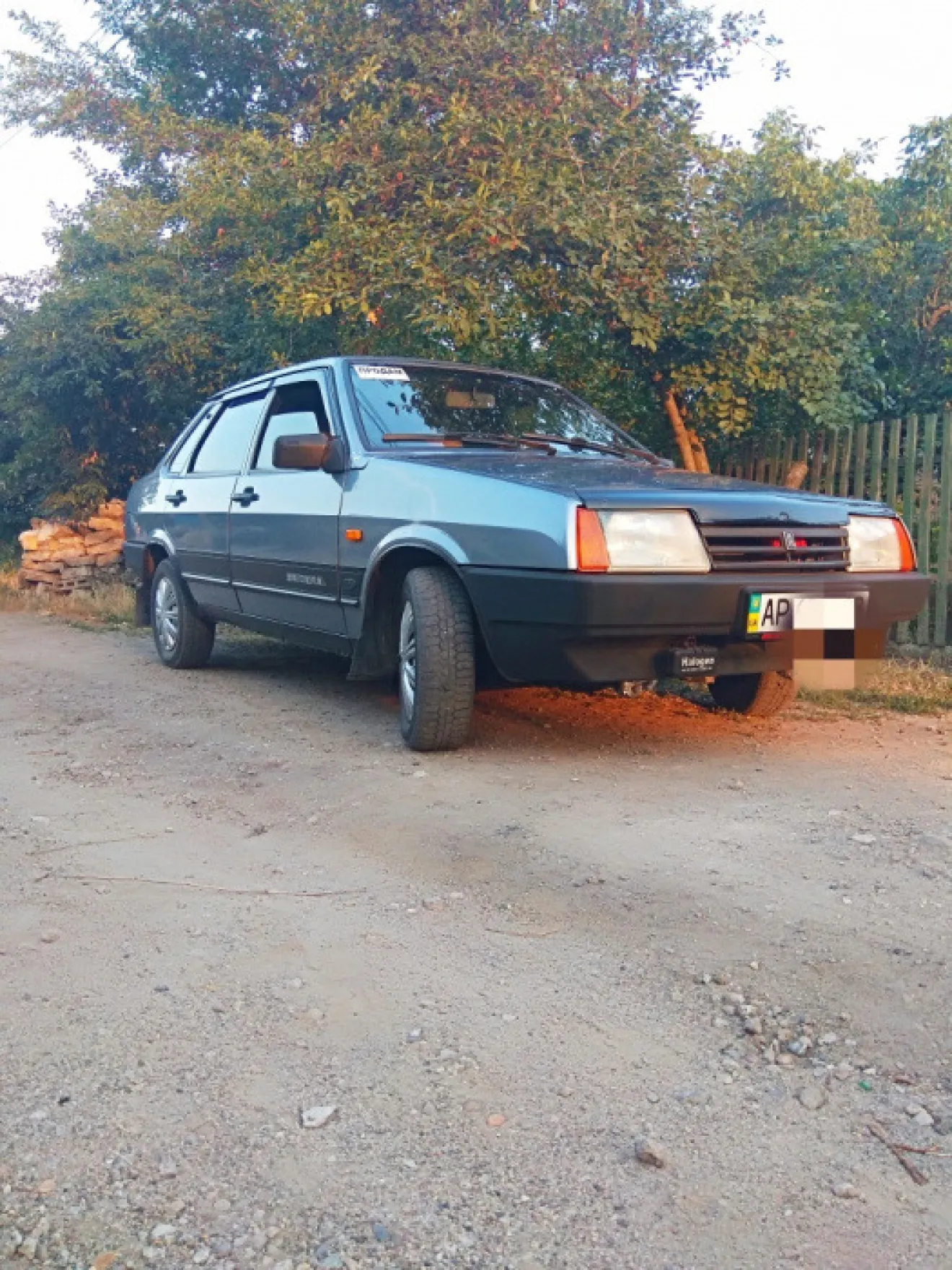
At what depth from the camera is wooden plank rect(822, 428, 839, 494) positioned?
7766 millimetres

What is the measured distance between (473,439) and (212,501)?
1981 millimetres

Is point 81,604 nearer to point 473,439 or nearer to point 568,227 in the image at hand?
point 568,227

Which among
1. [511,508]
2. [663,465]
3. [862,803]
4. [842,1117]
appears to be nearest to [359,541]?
[511,508]

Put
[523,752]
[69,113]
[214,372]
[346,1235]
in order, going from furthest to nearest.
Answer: [69,113], [214,372], [523,752], [346,1235]

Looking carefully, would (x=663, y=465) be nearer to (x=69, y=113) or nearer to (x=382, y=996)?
(x=382, y=996)

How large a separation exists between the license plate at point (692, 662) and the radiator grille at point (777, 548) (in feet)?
1.02

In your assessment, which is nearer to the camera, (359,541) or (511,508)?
(511,508)

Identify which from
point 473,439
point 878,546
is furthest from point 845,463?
point 473,439

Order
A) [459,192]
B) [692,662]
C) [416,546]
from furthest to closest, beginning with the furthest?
[459,192] < [416,546] < [692,662]

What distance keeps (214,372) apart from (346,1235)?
38.1ft

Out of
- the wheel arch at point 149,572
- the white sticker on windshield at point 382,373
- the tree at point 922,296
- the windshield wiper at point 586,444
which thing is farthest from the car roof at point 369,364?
the tree at point 922,296

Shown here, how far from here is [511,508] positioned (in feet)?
14.1

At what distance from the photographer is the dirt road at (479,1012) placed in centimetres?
185

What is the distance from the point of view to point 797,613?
439cm
